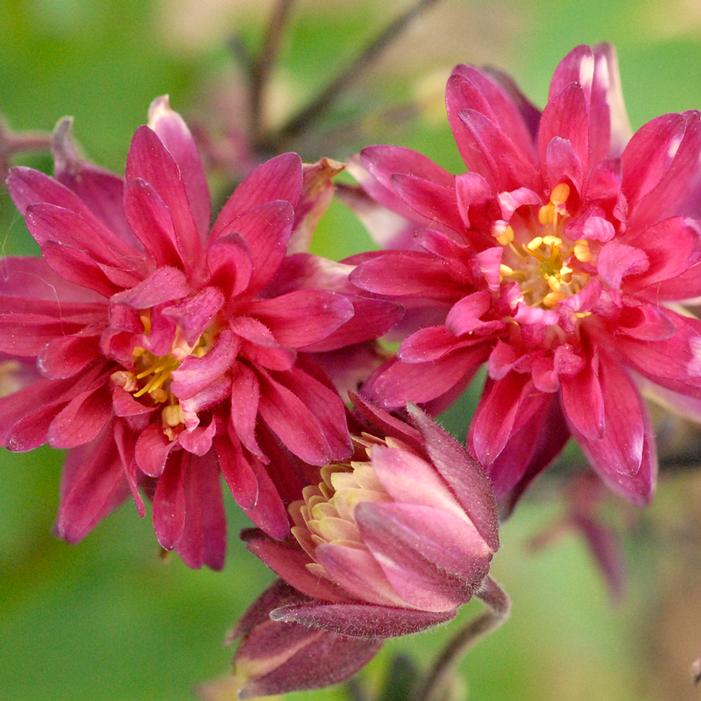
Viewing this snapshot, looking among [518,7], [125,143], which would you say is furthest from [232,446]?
[518,7]

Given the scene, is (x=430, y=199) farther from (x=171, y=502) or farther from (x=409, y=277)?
(x=171, y=502)

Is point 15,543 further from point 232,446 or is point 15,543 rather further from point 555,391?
point 555,391

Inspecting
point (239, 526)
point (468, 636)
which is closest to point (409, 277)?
point (468, 636)

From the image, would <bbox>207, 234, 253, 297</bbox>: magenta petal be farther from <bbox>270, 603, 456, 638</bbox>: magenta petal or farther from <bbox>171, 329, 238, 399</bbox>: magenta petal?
<bbox>270, 603, 456, 638</bbox>: magenta petal

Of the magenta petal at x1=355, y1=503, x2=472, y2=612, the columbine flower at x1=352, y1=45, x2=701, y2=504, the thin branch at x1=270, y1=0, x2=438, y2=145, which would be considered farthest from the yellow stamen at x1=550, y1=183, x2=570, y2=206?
the thin branch at x1=270, y1=0, x2=438, y2=145

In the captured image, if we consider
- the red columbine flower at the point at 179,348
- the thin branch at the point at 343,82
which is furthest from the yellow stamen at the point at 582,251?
the thin branch at the point at 343,82
